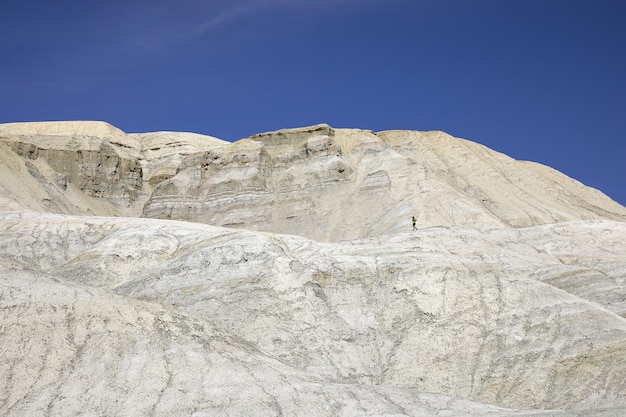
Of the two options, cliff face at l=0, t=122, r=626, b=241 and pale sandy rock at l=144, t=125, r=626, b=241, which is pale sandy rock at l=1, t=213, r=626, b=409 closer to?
cliff face at l=0, t=122, r=626, b=241

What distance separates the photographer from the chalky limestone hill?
23172 mm

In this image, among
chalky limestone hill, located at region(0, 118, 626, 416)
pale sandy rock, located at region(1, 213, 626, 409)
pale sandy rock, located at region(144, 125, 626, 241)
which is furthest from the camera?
pale sandy rock, located at region(144, 125, 626, 241)

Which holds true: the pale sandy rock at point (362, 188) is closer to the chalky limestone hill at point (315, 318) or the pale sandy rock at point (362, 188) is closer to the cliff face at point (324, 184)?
the cliff face at point (324, 184)

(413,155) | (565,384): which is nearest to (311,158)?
(413,155)

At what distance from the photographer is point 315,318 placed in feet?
108

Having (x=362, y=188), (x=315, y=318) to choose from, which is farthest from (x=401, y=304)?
(x=362, y=188)

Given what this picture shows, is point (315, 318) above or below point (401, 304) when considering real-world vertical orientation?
below

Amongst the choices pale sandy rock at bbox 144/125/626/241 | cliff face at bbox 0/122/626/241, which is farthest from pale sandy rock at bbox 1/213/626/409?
pale sandy rock at bbox 144/125/626/241

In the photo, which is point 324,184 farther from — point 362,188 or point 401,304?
point 401,304

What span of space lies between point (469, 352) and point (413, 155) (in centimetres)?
4773

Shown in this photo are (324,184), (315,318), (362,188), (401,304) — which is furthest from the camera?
(324,184)

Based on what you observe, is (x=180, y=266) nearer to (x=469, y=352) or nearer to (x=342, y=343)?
(x=342, y=343)

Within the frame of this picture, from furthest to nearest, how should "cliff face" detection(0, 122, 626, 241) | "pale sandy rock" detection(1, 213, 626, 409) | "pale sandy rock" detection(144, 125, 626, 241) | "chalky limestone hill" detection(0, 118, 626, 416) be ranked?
1. "cliff face" detection(0, 122, 626, 241)
2. "pale sandy rock" detection(144, 125, 626, 241)
3. "pale sandy rock" detection(1, 213, 626, 409)
4. "chalky limestone hill" detection(0, 118, 626, 416)

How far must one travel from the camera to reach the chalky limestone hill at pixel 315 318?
23.2 metres
